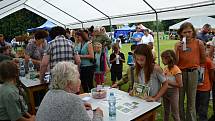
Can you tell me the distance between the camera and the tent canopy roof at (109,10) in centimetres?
521

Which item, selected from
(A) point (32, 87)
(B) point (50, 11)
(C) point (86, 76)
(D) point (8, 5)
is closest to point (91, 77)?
(C) point (86, 76)

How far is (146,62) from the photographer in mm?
2654

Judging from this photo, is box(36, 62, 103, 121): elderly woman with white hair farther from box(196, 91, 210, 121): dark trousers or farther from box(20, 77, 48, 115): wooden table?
box(196, 91, 210, 121): dark trousers

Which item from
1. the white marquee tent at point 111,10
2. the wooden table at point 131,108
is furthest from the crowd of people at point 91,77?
the white marquee tent at point 111,10

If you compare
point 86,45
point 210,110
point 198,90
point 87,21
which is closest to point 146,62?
point 198,90

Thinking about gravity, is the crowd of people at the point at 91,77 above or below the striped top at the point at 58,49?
below

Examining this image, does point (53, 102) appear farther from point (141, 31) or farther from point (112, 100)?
point (141, 31)

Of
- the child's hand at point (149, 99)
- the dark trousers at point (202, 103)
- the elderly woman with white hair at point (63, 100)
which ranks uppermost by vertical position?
the elderly woman with white hair at point (63, 100)

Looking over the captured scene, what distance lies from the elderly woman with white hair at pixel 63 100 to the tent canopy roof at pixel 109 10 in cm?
376

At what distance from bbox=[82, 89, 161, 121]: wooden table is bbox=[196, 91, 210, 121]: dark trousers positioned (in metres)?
1.30

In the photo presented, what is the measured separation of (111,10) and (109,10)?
3.5 inches

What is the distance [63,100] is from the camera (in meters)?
1.73

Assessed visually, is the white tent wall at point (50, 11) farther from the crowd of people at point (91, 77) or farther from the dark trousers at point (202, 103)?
the dark trousers at point (202, 103)

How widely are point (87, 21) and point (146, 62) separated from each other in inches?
274
